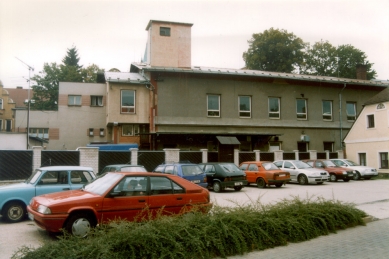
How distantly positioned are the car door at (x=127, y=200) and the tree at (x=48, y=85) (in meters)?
53.5

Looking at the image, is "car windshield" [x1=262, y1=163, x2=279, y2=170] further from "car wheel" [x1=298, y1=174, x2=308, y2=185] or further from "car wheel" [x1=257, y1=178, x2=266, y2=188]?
"car wheel" [x1=298, y1=174, x2=308, y2=185]

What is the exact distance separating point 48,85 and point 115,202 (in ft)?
181

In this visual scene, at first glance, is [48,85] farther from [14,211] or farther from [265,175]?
[14,211]

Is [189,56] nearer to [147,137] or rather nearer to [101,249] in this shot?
[147,137]

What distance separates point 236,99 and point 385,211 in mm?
21878

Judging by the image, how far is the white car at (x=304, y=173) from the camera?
21.6 meters

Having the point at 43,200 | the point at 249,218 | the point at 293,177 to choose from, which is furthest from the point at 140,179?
the point at 293,177

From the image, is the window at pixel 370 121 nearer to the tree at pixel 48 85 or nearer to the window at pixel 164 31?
the window at pixel 164 31

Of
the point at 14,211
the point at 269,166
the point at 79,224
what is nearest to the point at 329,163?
the point at 269,166

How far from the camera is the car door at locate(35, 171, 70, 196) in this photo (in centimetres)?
1053

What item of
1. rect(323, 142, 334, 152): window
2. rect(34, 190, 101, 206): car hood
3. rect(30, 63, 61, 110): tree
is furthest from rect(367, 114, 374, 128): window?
rect(30, 63, 61, 110): tree

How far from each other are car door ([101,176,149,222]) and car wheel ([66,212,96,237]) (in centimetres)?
37

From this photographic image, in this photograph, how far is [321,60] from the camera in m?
52.7

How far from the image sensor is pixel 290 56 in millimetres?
49812
